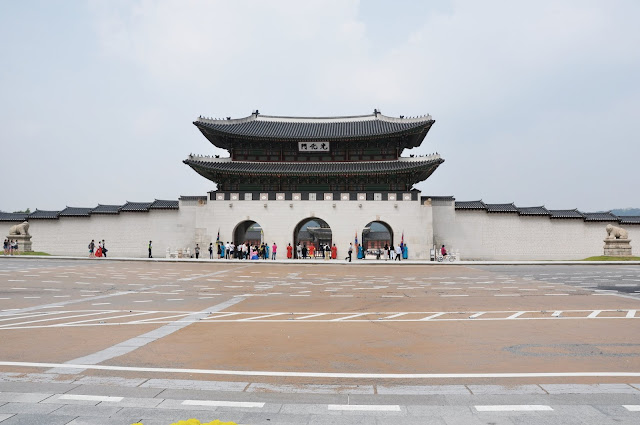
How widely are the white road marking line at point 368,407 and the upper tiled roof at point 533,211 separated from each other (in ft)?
121

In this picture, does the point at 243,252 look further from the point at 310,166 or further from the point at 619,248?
the point at 619,248

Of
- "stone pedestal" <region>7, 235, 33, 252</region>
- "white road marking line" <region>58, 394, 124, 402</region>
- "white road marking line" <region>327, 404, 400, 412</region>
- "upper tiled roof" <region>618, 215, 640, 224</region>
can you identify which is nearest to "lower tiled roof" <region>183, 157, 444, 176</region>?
"stone pedestal" <region>7, 235, 33, 252</region>

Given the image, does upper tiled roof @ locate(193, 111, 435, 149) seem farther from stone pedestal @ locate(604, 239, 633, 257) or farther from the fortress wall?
stone pedestal @ locate(604, 239, 633, 257)

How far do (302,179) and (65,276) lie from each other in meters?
22.4

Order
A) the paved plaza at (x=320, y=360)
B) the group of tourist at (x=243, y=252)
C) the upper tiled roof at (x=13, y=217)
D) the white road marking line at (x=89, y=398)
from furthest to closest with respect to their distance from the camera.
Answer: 1. the upper tiled roof at (x=13, y=217)
2. the group of tourist at (x=243, y=252)
3. the white road marking line at (x=89, y=398)
4. the paved plaza at (x=320, y=360)

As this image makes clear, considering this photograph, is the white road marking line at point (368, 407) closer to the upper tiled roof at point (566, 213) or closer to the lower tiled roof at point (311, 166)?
the lower tiled roof at point (311, 166)

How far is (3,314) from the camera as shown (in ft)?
33.8

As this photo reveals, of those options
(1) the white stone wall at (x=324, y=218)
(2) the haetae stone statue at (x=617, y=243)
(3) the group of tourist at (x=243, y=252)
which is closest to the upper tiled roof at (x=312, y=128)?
(1) the white stone wall at (x=324, y=218)

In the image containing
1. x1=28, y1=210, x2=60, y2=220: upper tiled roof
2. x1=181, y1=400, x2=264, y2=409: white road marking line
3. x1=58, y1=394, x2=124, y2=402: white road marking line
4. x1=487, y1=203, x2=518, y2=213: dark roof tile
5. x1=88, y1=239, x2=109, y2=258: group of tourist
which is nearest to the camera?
x1=181, y1=400, x2=264, y2=409: white road marking line

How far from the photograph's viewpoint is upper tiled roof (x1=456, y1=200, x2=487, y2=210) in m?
36.8

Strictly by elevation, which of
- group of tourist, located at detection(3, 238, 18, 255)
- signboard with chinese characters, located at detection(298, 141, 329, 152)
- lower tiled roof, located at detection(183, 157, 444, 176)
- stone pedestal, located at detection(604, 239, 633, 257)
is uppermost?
signboard with chinese characters, located at detection(298, 141, 329, 152)

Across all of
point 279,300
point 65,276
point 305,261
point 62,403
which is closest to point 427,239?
point 305,261

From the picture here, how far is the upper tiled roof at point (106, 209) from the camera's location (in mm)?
38812

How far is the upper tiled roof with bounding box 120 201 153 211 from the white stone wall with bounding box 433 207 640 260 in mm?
30281
